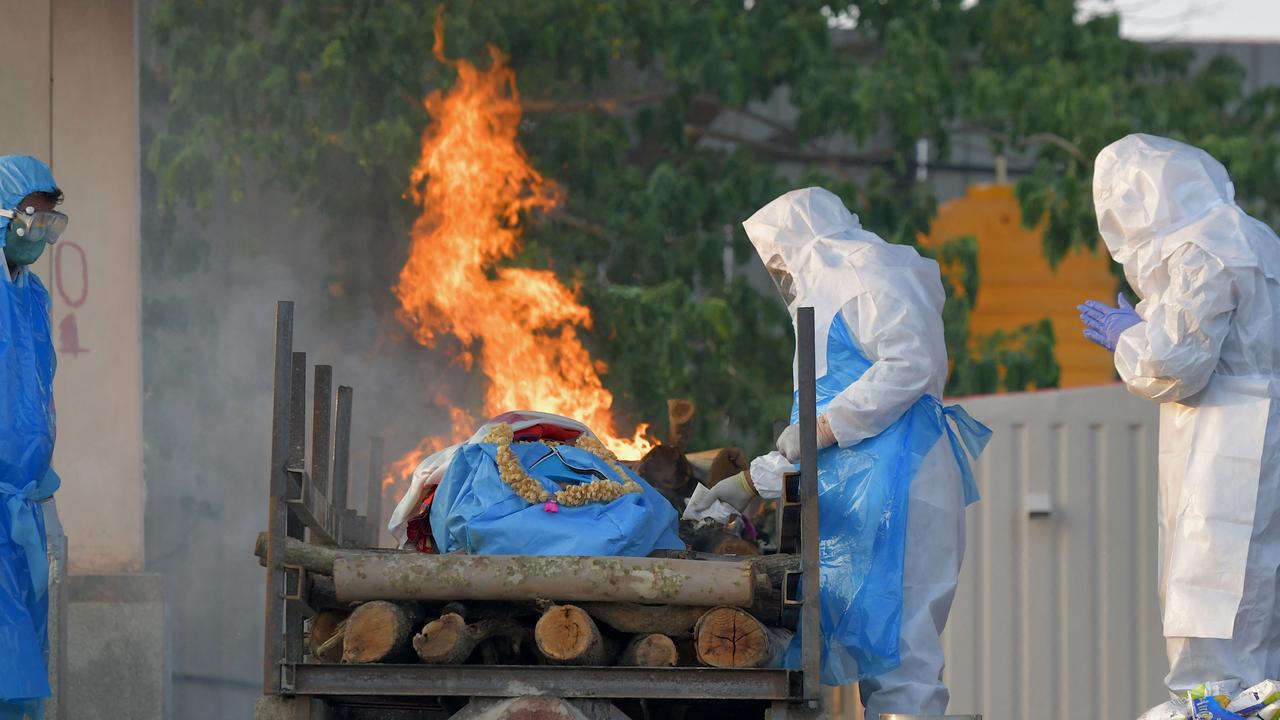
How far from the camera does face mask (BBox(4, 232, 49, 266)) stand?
5.82 m

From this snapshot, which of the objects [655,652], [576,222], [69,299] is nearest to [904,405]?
[655,652]

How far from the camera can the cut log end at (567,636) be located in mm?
4621

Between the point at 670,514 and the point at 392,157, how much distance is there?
181 inches

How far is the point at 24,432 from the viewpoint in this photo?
5582mm

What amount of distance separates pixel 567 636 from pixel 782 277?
2.01m

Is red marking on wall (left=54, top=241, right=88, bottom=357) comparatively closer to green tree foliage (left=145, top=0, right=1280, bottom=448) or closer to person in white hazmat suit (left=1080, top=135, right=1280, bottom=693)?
green tree foliage (left=145, top=0, right=1280, bottom=448)

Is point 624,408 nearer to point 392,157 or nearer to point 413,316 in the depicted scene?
point 413,316

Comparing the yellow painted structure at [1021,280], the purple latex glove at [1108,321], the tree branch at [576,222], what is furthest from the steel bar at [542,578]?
the yellow painted structure at [1021,280]

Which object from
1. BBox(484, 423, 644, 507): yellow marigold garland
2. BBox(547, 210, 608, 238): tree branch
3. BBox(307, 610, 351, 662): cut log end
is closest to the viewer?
BBox(307, 610, 351, 662): cut log end

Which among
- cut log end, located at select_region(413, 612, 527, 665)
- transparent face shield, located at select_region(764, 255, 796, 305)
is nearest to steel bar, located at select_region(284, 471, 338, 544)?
cut log end, located at select_region(413, 612, 527, 665)

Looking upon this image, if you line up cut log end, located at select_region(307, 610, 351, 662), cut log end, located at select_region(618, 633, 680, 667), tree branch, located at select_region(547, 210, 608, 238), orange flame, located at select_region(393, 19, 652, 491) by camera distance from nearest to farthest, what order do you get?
cut log end, located at select_region(618, 633, 680, 667)
cut log end, located at select_region(307, 610, 351, 662)
orange flame, located at select_region(393, 19, 652, 491)
tree branch, located at select_region(547, 210, 608, 238)

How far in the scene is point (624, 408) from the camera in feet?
31.7

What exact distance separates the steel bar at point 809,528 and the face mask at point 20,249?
2712 millimetres

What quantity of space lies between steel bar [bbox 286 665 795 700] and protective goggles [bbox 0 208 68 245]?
6.74 feet
